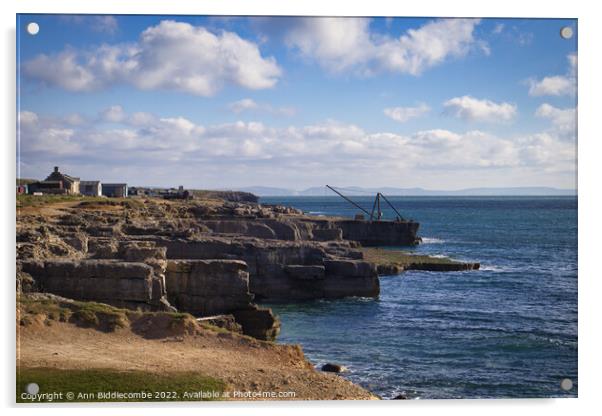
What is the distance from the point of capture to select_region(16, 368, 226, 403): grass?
13617mm

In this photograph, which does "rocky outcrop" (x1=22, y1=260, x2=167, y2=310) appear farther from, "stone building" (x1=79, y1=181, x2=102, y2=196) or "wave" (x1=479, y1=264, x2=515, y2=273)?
"stone building" (x1=79, y1=181, x2=102, y2=196)

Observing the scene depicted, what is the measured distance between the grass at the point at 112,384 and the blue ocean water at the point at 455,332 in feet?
20.7

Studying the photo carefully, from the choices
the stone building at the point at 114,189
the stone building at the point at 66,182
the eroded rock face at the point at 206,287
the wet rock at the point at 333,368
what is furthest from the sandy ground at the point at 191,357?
the stone building at the point at 114,189

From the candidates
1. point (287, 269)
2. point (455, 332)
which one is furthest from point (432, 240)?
point (455, 332)

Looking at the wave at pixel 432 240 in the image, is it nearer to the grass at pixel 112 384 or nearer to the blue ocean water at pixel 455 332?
the blue ocean water at pixel 455 332

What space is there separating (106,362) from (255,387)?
135 inches

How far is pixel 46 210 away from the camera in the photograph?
120 feet

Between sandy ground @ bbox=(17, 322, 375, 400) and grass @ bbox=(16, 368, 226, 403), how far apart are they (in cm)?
35

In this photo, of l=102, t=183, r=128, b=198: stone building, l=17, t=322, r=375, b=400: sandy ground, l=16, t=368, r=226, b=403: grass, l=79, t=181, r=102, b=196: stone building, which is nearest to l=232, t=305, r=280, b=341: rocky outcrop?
l=17, t=322, r=375, b=400: sandy ground

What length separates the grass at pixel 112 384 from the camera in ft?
44.7

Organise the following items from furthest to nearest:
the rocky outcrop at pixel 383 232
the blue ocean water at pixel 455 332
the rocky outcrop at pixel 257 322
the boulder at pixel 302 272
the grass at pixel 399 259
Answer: the rocky outcrop at pixel 383 232
the grass at pixel 399 259
the boulder at pixel 302 272
the rocky outcrop at pixel 257 322
the blue ocean water at pixel 455 332

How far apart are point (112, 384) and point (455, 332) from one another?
52.3 feet

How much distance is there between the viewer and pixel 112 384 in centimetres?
1373
